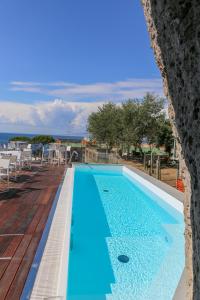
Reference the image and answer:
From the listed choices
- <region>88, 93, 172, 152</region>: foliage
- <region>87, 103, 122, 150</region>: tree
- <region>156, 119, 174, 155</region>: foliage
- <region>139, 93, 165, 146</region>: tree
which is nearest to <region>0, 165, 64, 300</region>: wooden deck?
<region>88, 93, 172, 152</region>: foliage

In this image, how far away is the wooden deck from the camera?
12.4 feet

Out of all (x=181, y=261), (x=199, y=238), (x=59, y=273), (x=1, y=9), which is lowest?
(x=181, y=261)

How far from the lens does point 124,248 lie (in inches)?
243

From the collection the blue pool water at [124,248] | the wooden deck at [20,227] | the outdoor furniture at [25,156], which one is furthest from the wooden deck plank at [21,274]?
the outdoor furniture at [25,156]

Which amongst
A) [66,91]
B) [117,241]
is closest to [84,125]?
[66,91]

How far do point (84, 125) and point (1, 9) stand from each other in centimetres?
2307

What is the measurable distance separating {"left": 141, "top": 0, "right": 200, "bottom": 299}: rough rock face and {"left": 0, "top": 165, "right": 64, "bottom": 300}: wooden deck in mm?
2640

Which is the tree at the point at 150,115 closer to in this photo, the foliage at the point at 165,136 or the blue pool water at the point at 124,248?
the foliage at the point at 165,136

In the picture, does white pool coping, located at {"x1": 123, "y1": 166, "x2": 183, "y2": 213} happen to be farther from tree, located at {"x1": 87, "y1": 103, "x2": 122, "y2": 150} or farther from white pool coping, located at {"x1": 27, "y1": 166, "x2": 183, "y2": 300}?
tree, located at {"x1": 87, "y1": 103, "x2": 122, "y2": 150}

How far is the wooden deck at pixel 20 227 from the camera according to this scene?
378 cm

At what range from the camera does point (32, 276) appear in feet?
12.6

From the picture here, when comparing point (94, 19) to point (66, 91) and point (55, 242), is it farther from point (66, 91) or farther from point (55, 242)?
point (66, 91)

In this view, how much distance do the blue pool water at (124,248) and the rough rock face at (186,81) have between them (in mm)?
3317

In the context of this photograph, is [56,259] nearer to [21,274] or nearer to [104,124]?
[21,274]
